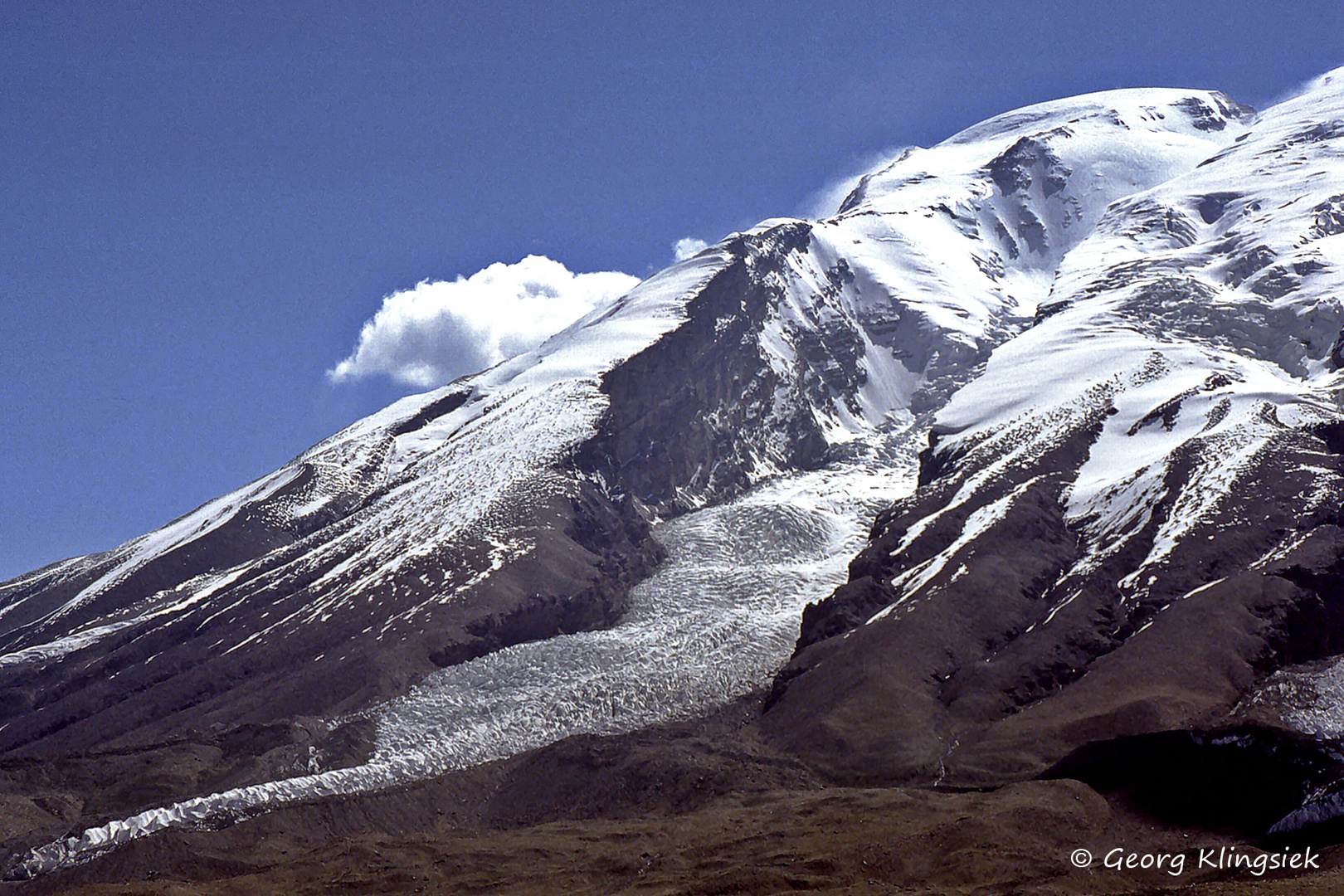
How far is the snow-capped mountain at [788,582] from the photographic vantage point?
101938mm

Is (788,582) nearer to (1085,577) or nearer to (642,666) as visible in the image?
(642,666)

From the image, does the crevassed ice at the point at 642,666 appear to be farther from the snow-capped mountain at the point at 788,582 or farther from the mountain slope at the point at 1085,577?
the mountain slope at the point at 1085,577

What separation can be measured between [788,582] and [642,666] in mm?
27880

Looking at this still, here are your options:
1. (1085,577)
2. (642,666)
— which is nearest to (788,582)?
(642,666)

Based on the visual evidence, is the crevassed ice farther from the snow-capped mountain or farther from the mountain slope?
the mountain slope

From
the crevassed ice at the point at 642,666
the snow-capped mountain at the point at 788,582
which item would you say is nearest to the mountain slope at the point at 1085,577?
Answer: the snow-capped mountain at the point at 788,582

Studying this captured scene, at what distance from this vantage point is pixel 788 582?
147750 mm

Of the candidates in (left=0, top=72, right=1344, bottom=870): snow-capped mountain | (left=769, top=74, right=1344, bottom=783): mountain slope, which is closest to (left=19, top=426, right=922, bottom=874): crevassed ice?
(left=0, top=72, right=1344, bottom=870): snow-capped mountain

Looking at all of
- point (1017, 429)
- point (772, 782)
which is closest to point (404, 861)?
point (772, 782)

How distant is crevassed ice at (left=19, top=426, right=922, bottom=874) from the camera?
332 feet

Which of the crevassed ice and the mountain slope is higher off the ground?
the crevassed ice

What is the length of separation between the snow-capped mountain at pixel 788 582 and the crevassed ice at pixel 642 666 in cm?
40

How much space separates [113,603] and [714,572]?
77.6 m

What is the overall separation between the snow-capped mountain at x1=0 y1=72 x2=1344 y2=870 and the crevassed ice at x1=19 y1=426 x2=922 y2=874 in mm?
398
